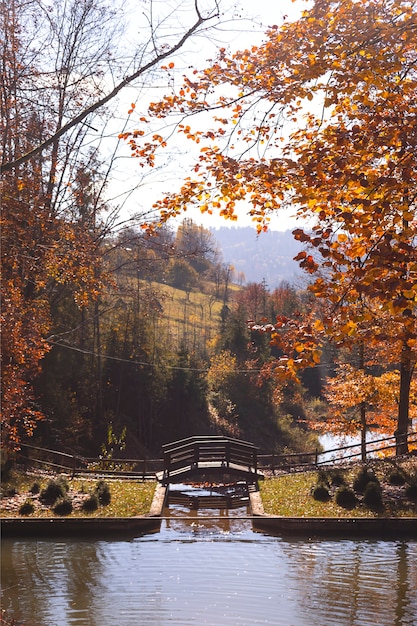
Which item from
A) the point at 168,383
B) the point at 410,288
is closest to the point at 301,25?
the point at 410,288

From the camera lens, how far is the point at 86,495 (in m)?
16.7

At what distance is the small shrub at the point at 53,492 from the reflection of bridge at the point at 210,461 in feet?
17.2

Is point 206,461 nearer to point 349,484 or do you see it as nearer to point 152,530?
point 349,484

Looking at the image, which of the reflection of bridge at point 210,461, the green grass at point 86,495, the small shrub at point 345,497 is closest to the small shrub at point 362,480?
the small shrub at point 345,497

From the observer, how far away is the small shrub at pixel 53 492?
1540 cm

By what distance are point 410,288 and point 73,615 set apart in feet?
20.7

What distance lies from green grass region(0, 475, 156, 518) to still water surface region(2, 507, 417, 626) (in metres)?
1.87

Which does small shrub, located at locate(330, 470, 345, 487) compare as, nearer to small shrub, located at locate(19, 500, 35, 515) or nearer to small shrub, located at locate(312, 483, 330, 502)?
small shrub, located at locate(312, 483, 330, 502)

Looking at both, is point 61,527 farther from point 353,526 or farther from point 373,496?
point 373,496

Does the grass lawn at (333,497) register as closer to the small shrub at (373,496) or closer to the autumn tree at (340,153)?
the small shrub at (373,496)

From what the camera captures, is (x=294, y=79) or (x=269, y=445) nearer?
(x=294, y=79)

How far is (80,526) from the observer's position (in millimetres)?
12711

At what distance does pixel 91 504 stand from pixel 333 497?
5766mm

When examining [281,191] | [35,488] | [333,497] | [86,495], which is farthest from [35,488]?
[281,191]
